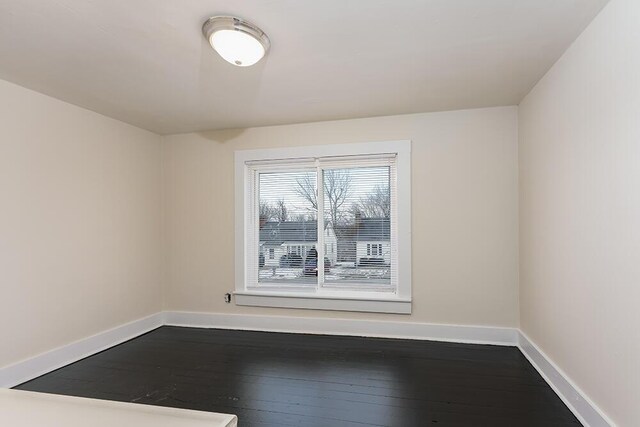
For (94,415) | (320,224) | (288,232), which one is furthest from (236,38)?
(288,232)

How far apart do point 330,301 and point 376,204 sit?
1.13m

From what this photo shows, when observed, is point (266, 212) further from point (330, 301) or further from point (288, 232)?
point (330, 301)

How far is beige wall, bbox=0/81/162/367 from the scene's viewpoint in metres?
2.50

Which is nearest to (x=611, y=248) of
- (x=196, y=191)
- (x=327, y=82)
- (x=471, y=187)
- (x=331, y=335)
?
(x=471, y=187)

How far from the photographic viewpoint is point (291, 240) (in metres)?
3.79

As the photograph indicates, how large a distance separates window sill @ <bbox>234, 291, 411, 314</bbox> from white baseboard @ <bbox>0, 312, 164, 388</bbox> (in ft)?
3.53

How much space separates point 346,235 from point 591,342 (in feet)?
7.20

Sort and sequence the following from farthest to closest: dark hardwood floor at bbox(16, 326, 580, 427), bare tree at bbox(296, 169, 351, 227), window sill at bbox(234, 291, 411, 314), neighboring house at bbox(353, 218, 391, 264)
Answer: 1. bare tree at bbox(296, 169, 351, 227)
2. neighboring house at bbox(353, 218, 391, 264)
3. window sill at bbox(234, 291, 411, 314)
4. dark hardwood floor at bbox(16, 326, 580, 427)

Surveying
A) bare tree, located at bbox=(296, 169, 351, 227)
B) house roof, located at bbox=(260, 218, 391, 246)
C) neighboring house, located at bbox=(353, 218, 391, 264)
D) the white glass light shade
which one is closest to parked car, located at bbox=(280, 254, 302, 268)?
house roof, located at bbox=(260, 218, 391, 246)

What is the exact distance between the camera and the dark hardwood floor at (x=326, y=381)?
2.07 meters

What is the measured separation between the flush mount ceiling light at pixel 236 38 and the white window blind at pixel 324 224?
1757mm

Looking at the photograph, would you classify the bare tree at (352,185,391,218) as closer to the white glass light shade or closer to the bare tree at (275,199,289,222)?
the bare tree at (275,199,289,222)

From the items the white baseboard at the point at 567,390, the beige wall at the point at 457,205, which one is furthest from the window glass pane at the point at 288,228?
the white baseboard at the point at 567,390

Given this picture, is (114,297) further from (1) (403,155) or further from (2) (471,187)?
(2) (471,187)
